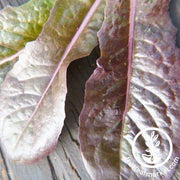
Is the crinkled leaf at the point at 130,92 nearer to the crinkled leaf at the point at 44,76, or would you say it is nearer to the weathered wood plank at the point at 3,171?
the crinkled leaf at the point at 44,76

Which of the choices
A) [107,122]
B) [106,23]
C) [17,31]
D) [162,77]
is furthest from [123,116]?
[17,31]

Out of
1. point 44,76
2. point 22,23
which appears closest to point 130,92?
point 44,76

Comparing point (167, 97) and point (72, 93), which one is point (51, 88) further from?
point (167, 97)

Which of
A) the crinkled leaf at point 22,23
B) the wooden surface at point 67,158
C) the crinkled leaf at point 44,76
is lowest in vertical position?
the wooden surface at point 67,158

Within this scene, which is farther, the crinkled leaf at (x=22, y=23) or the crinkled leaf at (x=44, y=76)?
the crinkled leaf at (x=22, y=23)

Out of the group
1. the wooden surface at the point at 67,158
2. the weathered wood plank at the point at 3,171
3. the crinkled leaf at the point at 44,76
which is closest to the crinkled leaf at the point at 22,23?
the crinkled leaf at the point at 44,76

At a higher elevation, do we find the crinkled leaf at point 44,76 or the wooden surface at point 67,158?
the crinkled leaf at point 44,76
